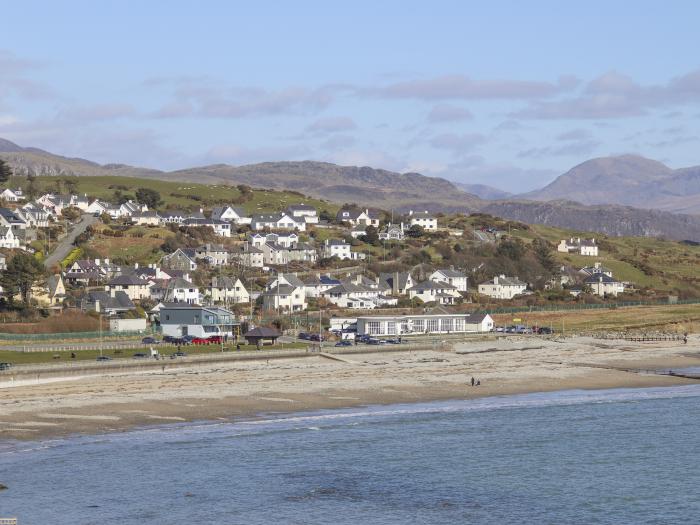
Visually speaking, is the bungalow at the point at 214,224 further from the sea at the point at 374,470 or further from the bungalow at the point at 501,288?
the sea at the point at 374,470

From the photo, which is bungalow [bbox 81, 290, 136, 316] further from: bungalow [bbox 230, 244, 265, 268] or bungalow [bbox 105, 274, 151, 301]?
bungalow [bbox 230, 244, 265, 268]

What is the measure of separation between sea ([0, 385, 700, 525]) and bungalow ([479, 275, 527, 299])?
240 feet

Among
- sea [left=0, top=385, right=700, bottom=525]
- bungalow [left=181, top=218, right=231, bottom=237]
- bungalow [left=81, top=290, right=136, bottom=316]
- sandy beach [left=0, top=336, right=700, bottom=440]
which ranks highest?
bungalow [left=181, top=218, right=231, bottom=237]

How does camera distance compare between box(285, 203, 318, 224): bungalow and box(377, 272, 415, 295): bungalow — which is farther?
box(285, 203, 318, 224): bungalow

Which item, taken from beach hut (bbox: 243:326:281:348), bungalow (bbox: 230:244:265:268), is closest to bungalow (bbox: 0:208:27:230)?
bungalow (bbox: 230:244:265:268)

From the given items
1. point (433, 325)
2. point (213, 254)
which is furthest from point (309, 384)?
point (213, 254)

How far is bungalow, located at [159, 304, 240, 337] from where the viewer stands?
91.2 m

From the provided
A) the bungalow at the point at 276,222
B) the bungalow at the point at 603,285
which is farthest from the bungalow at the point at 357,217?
the bungalow at the point at 603,285

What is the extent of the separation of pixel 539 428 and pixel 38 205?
11182 centimetres

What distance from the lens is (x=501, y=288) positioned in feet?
436

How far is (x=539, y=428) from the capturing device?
54094 millimetres

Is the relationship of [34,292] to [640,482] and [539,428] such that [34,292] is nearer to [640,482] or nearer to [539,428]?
[539,428]

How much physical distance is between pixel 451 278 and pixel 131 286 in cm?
3937

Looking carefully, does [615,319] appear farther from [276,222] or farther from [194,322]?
[276,222]
